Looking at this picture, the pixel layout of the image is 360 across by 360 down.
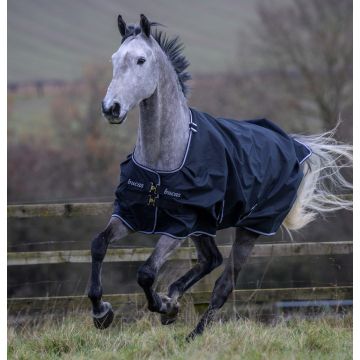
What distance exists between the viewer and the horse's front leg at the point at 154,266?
5.16m

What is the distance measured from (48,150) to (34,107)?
5026 millimetres

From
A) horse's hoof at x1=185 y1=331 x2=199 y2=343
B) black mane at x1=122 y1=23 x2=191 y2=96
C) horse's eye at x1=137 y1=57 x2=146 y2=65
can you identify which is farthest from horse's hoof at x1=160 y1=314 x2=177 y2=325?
horse's eye at x1=137 y1=57 x2=146 y2=65

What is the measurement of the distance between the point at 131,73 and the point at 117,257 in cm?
299

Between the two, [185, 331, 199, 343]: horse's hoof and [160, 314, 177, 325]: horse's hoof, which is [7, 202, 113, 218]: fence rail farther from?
[185, 331, 199, 343]: horse's hoof

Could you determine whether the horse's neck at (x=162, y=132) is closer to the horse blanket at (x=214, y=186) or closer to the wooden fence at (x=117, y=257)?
the horse blanket at (x=214, y=186)

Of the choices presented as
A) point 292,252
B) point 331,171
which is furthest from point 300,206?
point 292,252

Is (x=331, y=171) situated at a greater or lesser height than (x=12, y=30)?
lesser

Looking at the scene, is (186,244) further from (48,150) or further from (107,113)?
(48,150)

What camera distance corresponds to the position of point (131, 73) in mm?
4910

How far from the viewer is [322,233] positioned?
1458 cm

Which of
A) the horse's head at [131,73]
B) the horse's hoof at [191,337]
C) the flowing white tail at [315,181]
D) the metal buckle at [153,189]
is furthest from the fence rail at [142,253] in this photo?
the horse's head at [131,73]

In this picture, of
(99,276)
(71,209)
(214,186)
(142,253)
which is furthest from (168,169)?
(71,209)

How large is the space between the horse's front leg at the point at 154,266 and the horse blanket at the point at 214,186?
74mm

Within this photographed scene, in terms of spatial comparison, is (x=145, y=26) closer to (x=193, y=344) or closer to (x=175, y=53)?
(x=175, y=53)
